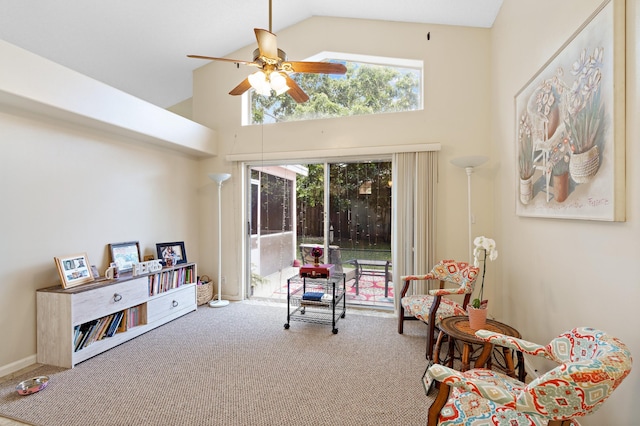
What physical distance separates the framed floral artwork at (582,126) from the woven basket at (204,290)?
13.4 feet

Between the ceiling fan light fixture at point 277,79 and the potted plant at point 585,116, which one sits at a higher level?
the ceiling fan light fixture at point 277,79

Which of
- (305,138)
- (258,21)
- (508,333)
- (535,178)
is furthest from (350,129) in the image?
(508,333)

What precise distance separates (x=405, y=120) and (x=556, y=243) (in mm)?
2367

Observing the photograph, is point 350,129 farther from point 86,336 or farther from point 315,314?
point 86,336

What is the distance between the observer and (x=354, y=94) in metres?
4.16

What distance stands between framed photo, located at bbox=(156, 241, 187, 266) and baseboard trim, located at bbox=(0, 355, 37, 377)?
4.81 feet

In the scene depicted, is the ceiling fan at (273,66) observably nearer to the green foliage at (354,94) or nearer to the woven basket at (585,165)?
the woven basket at (585,165)

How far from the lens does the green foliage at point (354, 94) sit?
3.98 metres

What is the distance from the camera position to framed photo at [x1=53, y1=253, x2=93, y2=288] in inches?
107


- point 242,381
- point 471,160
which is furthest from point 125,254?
point 471,160

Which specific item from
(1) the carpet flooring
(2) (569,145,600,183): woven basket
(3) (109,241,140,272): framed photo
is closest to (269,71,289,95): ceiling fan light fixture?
(2) (569,145,600,183): woven basket

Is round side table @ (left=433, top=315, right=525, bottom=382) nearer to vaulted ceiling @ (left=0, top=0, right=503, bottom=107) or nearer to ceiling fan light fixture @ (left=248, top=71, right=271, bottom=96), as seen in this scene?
ceiling fan light fixture @ (left=248, top=71, right=271, bottom=96)

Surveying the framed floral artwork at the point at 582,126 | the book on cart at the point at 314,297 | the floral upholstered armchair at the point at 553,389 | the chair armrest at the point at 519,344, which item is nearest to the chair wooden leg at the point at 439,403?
the floral upholstered armchair at the point at 553,389

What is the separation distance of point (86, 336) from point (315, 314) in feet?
7.73
